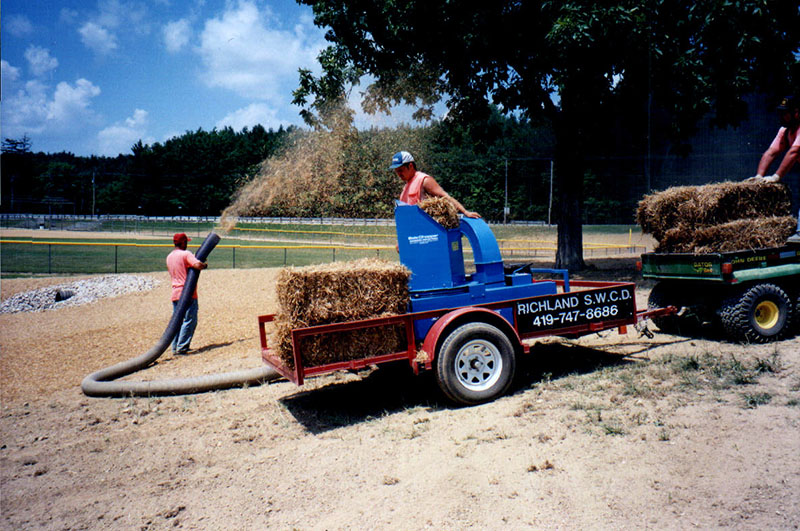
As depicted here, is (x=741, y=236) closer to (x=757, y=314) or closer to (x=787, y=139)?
(x=757, y=314)

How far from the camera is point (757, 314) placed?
8.02 meters

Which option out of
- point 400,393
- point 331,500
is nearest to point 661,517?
point 331,500

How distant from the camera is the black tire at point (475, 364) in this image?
5.83m

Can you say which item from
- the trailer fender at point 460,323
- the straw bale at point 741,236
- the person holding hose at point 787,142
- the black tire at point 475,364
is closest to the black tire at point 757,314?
the straw bale at point 741,236

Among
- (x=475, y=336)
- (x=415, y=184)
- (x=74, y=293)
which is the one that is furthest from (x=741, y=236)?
(x=74, y=293)

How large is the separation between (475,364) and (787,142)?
6.32 m

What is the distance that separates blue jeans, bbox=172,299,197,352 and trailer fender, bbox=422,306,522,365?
17.0 ft

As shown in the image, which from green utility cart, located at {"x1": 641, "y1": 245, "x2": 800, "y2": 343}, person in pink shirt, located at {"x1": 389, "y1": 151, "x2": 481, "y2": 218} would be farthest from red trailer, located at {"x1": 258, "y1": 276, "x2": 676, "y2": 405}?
green utility cart, located at {"x1": 641, "y1": 245, "x2": 800, "y2": 343}

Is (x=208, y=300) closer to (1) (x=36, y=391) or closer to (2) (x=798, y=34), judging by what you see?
(1) (x=36, y=391)

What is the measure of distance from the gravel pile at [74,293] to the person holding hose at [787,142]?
51.1 feet

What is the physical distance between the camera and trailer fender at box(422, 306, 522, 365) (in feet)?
19.2

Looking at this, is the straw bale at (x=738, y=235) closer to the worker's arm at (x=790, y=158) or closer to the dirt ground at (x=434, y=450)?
the worker's arm at (x=790, y=158)

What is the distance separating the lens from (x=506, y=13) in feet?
52.6

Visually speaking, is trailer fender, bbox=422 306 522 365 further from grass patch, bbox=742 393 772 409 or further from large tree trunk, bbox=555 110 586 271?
large tree trunk, bbox=555 110 586 271
